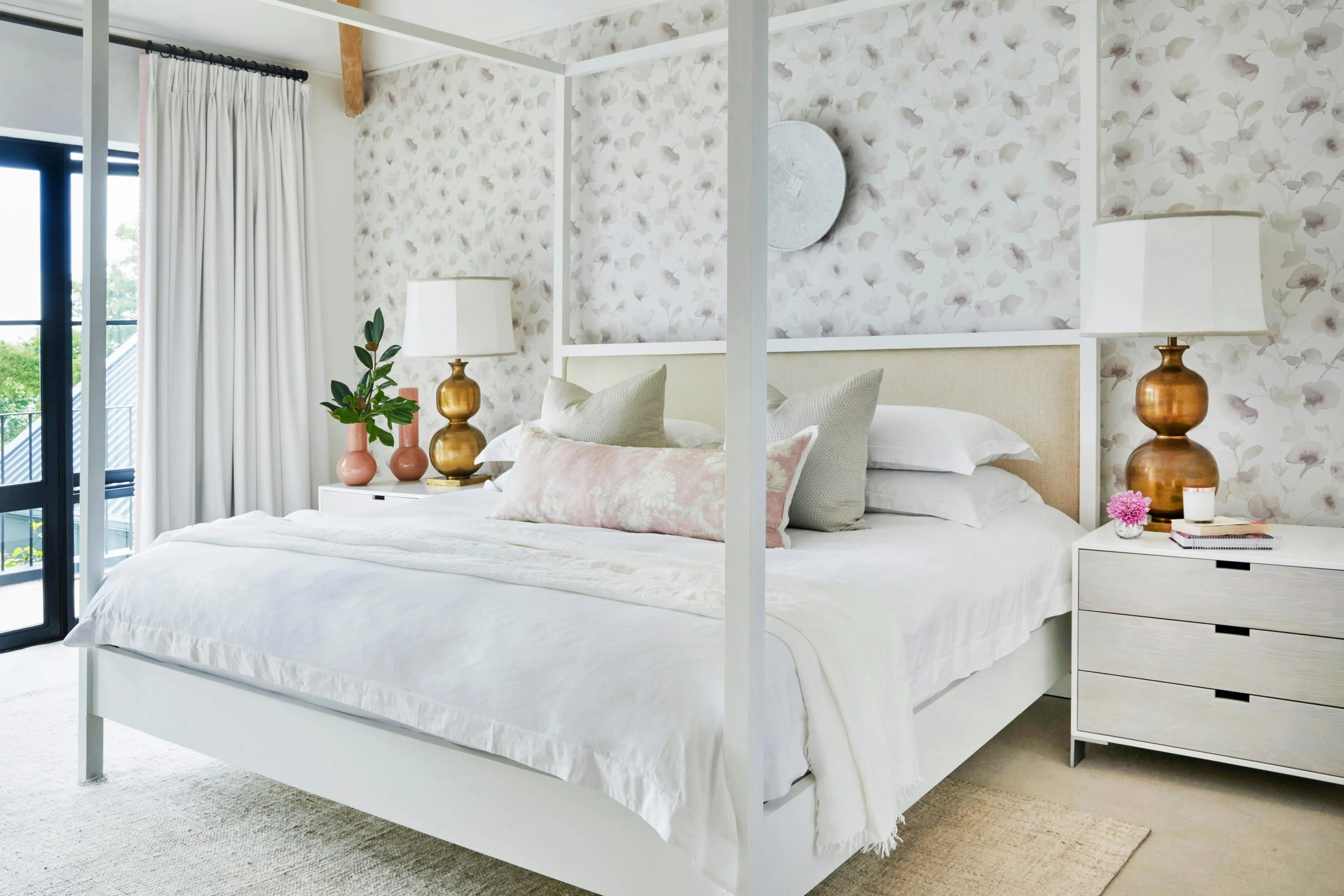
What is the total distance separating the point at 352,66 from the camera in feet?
15.5

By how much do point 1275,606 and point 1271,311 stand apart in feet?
3.00

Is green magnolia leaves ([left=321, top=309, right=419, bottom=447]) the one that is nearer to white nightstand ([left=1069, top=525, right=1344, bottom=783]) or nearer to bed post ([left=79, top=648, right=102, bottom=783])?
bed post ([left=79, top=648, right=102, bottom=783])

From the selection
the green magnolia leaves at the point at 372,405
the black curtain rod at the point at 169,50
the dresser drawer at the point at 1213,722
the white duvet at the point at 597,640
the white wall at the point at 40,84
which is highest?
the black curtain rod at the point at 169,50

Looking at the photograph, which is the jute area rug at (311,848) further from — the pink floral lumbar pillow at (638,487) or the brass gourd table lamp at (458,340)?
the brass gourd table lamp at (458,340)

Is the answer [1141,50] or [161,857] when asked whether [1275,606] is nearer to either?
[1141,50]

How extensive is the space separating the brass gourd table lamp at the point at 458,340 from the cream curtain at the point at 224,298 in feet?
2.34

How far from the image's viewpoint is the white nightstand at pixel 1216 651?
2354mm

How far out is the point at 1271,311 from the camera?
288 cm

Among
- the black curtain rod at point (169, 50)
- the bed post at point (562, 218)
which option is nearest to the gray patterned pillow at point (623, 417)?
the bed post at point (562, 218)

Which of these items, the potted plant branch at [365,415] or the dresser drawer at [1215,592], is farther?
the potted plant branch at [365,415]

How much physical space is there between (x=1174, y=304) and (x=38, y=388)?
3.96 metres

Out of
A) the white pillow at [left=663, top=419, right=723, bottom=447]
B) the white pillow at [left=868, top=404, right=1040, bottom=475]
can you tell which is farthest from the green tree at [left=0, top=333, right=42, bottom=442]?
the white pillow at [left=868, top=404, right=1040, bottom=475]

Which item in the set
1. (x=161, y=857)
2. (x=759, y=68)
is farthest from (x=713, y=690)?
(x=161, y=857)

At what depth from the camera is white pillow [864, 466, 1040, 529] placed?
2.82 m
